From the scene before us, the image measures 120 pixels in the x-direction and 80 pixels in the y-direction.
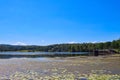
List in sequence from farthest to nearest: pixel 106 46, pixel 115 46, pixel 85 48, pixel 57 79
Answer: pixel 85 48
pixel 106 46
pixel 115 46
pixel 57 79

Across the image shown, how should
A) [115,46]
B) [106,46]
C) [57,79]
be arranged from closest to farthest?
[57,79] → [115,46] → [106,46]

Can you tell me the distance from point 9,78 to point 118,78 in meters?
8.86

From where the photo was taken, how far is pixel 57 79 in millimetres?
19906

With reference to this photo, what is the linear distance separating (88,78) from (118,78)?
Result: 2.38 meters

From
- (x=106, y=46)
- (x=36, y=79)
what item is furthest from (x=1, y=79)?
(x=106, y=46)

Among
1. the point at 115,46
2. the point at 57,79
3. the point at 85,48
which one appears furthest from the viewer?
the point at 85,48

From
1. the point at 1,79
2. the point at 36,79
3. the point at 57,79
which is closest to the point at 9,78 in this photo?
the point at 1,79

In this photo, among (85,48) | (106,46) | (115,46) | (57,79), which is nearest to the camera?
(57,79)

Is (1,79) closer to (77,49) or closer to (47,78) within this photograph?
(47,78)

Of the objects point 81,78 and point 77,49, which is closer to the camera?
point 81,78

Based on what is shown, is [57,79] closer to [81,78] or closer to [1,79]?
[81,78]

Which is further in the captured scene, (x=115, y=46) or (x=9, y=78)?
(x=115, y=46)

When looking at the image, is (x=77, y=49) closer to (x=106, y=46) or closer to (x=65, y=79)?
(x=106, y=46)

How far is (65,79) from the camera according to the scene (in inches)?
786
